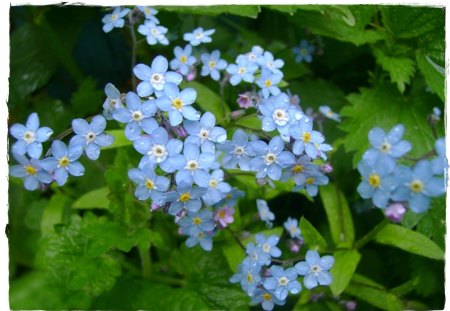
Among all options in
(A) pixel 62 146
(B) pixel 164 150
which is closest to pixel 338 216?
(B) pixel 164 150

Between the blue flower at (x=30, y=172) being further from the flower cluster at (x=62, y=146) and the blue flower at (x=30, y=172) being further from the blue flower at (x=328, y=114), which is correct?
the blue flower at (x=328, y=114)

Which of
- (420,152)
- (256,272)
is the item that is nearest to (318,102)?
(420,152)

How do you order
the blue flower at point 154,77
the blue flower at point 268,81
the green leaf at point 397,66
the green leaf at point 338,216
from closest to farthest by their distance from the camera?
the blue flower at point 154,77, the blue flower at point 268,81, the green leaf at point 338,216, the green leaf at point 397,66

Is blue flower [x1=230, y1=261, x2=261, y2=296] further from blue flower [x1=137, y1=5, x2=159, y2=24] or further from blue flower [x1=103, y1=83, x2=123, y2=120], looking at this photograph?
blue flower [x1=137, y1=5, x2=159, y2=24]

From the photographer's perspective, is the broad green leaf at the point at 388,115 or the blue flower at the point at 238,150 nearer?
the blue flower at the point at 238,150

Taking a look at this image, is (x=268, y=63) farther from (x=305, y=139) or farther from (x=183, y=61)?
(x=305, y=139)

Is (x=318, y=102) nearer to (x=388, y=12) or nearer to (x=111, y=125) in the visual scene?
(x=388, y=12)

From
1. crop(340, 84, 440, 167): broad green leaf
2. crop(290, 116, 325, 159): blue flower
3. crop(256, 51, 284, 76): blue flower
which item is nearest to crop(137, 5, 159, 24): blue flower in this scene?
crop(256, 51, 284, 76): blue flower

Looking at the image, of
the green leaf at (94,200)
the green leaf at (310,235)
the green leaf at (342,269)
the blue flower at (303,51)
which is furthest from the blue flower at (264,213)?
the blue flower at (303,51)
